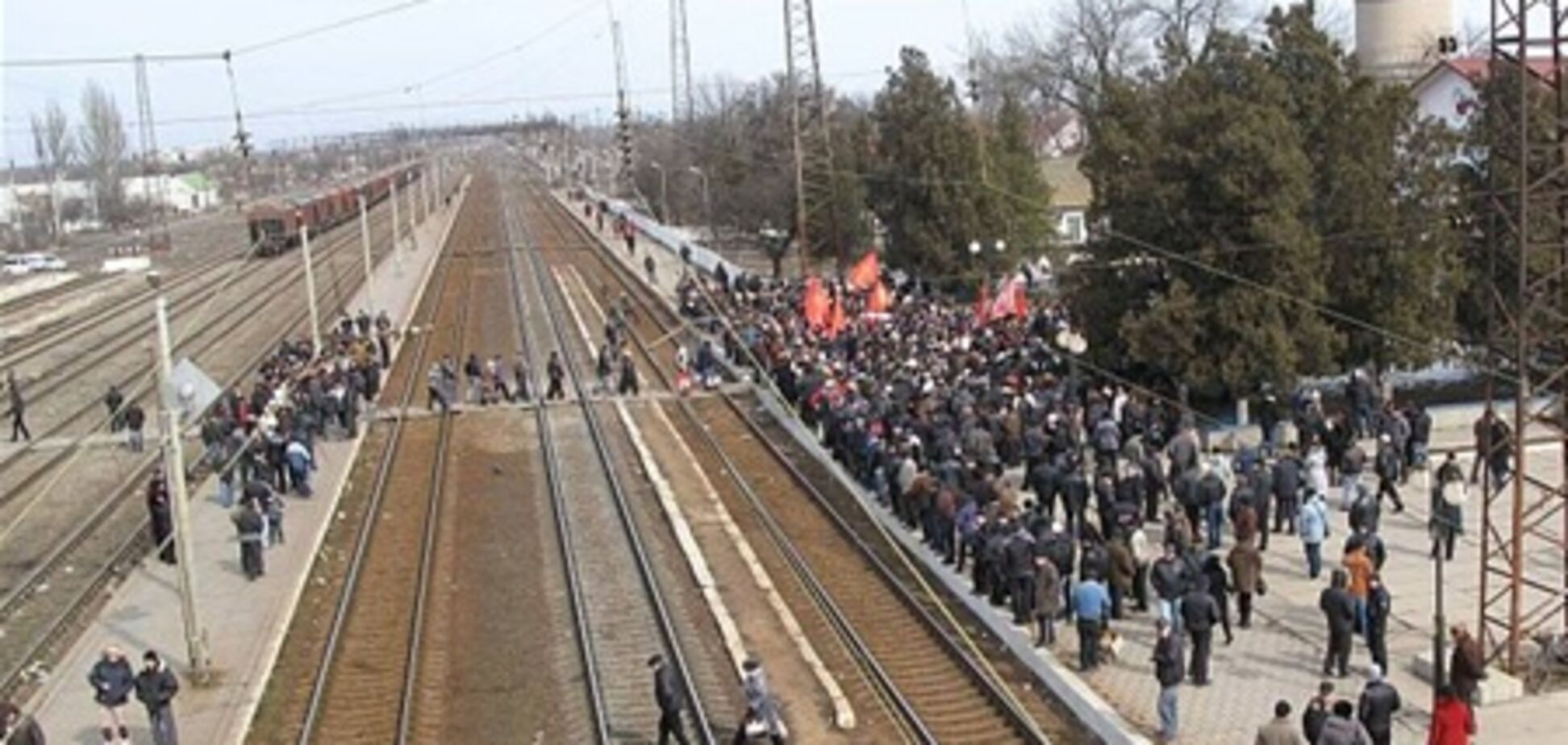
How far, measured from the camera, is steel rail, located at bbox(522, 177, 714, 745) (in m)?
17.7

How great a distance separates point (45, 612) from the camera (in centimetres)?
2261

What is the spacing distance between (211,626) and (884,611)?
823 cm

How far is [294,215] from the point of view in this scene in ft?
246

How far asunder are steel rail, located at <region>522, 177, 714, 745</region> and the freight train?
26.2m

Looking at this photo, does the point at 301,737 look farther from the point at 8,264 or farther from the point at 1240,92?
the point at 8,264

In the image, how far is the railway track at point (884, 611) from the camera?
16.8 m

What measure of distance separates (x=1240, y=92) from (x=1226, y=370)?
15.7 ft

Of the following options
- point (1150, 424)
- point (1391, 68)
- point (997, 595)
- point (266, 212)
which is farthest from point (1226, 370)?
point (266, 212)

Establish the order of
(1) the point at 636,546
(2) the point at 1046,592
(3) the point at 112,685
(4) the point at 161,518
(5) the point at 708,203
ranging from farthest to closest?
(5) the point at 708,203, (1) the point at 636,546, (4) the point at 161,518, (2) the point at 1046,592, (3) the point at 112,685

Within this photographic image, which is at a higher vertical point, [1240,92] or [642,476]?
[1240,92]

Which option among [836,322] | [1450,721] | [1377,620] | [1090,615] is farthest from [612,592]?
[1450,721]

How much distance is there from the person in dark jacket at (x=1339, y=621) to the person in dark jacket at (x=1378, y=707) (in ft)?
6.88

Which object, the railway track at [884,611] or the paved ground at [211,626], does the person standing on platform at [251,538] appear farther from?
the railway track at [884,611]

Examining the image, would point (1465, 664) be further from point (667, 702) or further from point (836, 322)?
point (836, 322)
